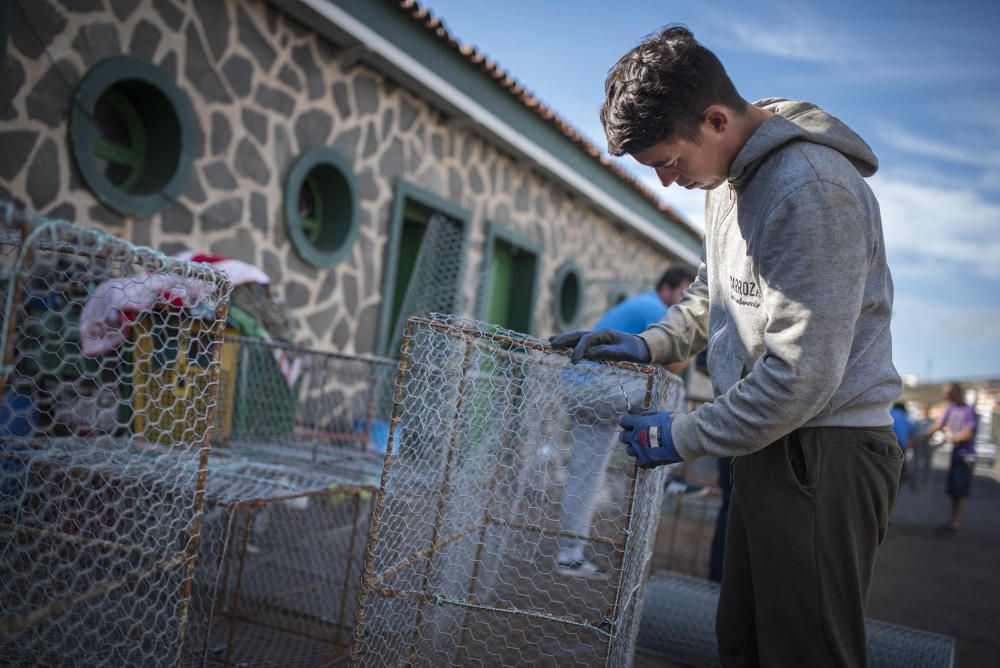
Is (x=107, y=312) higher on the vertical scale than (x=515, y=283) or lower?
lower

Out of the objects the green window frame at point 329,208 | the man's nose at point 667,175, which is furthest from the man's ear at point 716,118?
the green window frame at point 329,208

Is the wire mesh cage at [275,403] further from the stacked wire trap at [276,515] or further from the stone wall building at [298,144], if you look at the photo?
the stone wall building at [298,144]

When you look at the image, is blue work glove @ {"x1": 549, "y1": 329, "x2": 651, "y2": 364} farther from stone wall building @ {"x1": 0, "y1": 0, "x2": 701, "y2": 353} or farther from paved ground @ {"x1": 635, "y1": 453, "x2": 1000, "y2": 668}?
stone wall building @ {"x1": 0, "y1": 0, "x2": 701, "y2": 353}

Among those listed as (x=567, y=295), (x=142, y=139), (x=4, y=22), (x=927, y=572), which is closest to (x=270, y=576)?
(x=142, y=139)

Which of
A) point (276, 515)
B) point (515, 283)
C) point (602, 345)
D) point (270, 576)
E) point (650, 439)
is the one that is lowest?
point (270, 576)

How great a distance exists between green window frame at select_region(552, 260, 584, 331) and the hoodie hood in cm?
679

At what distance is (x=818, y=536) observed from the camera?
4.64 feet

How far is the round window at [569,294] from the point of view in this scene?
845 centimetres

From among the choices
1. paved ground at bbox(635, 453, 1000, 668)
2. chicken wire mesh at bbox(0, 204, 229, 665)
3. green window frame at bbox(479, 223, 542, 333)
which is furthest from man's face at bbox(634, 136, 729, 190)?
green window frame at bbox(479, 223, 542, 333)

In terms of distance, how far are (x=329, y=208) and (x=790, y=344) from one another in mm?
4578

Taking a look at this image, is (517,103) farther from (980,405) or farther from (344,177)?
(980,405)

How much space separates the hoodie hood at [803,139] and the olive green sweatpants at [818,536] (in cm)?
54

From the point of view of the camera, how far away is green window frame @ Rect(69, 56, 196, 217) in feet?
12.8

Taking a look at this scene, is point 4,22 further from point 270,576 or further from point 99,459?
point 270,576
